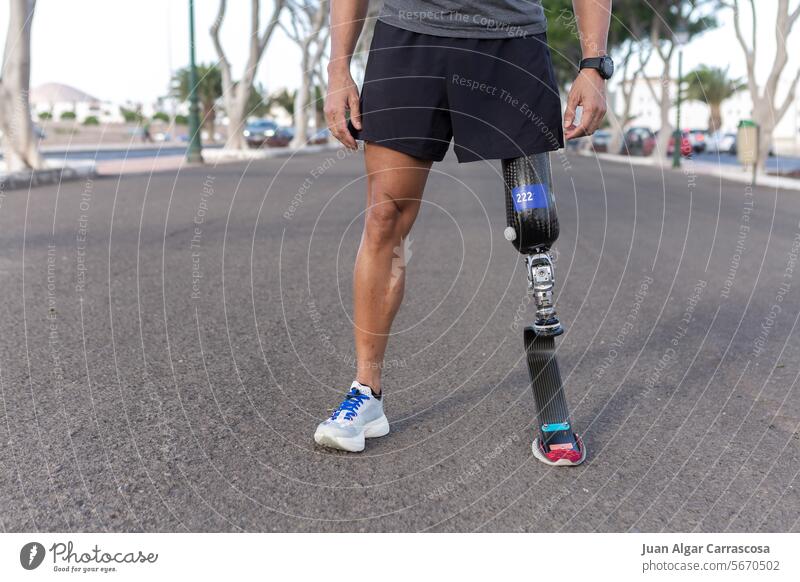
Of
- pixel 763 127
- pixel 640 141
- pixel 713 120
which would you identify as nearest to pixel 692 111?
pixel 640 141

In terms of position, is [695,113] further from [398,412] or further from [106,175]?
[398,412]

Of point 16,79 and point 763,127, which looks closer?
point 16,79

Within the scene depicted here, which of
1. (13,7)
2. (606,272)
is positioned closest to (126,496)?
(606,272)

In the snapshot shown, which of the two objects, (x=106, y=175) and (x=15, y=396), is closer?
(x=15, y=396)

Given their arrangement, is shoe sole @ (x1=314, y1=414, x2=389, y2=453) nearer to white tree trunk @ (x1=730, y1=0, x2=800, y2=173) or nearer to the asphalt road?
the asphalt road

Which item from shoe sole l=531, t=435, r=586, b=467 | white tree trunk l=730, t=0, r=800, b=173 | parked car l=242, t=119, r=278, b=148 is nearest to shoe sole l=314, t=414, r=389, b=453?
shoe sole l=531, t=435, r=586, b=467

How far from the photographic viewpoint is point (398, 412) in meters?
2.85

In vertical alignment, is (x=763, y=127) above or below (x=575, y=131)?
below

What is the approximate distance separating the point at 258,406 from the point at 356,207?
25.4 feet

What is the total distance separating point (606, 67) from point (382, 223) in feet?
2.44

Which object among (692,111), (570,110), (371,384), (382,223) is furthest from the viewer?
(692,111)

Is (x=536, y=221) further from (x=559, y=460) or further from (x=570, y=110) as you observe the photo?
(x=559, y=460)

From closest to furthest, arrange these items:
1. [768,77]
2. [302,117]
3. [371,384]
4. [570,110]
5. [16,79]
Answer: [570,110], [371,384], [16,79], [768,77], [302,117]

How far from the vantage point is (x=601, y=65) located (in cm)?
235
